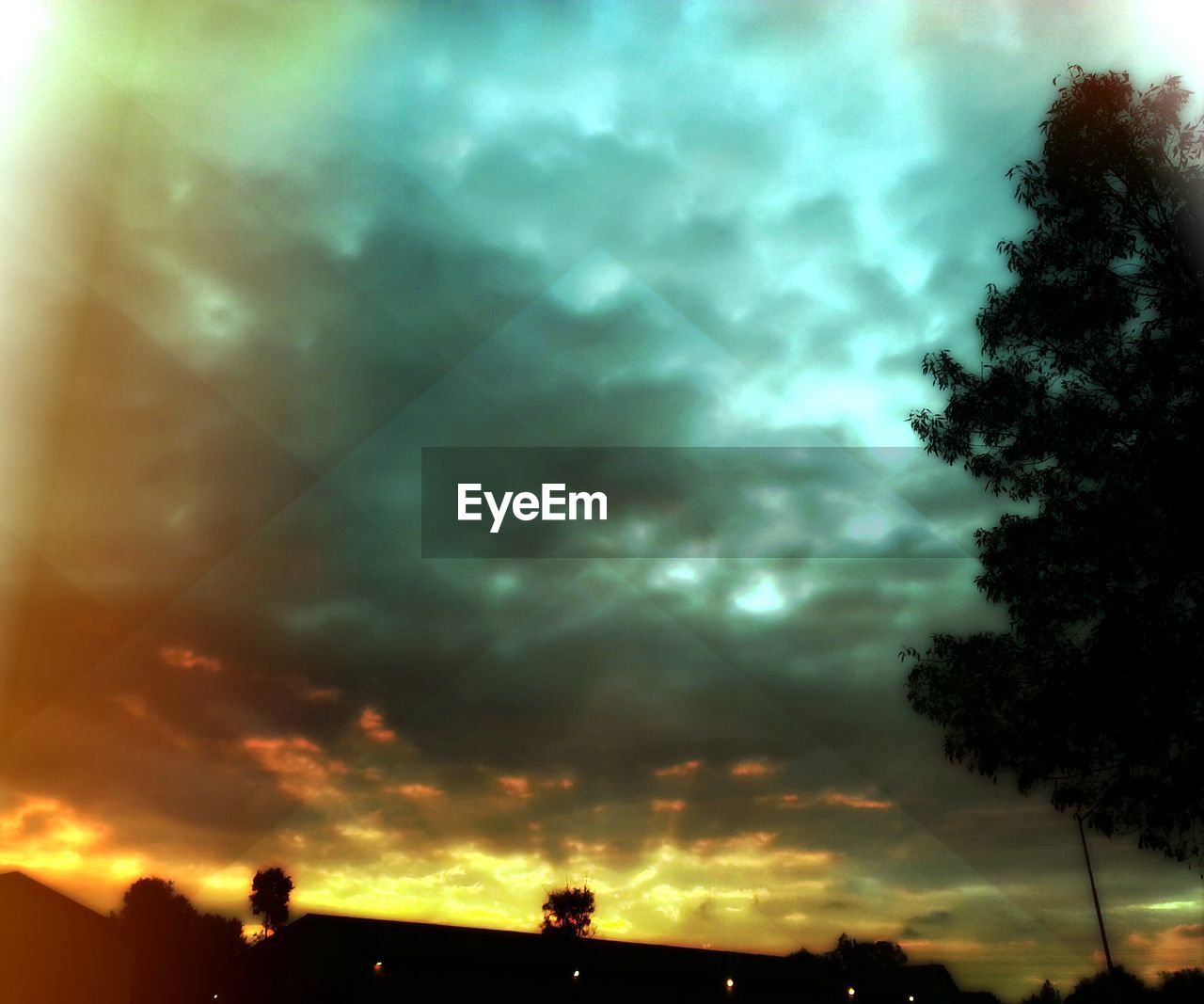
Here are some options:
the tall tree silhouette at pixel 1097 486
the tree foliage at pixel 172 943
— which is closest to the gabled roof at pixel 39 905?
the tree foliage at pixel 172 943

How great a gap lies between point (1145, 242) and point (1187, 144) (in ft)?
5.31

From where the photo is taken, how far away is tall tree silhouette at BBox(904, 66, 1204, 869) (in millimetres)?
12406

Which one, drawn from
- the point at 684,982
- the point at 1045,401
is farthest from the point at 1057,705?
the point at 684,982

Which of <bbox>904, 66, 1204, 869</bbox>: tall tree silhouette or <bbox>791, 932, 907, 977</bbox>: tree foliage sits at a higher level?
<bbox>904, 66, 1204, 869</bbox>: tall tree silhouette

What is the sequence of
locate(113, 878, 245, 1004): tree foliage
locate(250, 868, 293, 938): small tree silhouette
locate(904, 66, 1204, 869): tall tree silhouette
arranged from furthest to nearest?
locate(250, 868, 293, 938): small tree silhouette
locate(113, 878, 245, 1004): tree foliage
locate(904, 66, 1204, 869): tall tree silhouette

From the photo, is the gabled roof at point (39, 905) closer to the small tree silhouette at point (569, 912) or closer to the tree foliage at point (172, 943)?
the tree foliage at point (172, 943)

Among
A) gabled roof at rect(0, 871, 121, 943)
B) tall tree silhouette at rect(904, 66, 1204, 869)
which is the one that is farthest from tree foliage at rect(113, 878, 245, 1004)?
tall tree silhouette at rect(904, 66, 1204, 869)

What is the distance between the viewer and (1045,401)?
1437 centimetres

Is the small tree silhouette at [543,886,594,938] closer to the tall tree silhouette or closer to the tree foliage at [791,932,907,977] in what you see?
the tree foliage at [791,932,907,977]

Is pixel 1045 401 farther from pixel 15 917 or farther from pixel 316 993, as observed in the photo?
pixel 15 917

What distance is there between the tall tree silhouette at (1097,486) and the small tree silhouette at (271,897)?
9525cm

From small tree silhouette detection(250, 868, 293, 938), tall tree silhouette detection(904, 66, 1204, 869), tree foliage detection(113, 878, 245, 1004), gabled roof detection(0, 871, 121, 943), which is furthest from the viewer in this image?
small tree silhouette detection(250, 868, 293, 938)

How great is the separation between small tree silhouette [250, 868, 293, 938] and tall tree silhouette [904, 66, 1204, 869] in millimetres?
95254

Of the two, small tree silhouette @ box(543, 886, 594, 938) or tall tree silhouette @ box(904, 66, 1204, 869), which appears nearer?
tall tree silhouette @ box(904, 66, 1204, 869)
